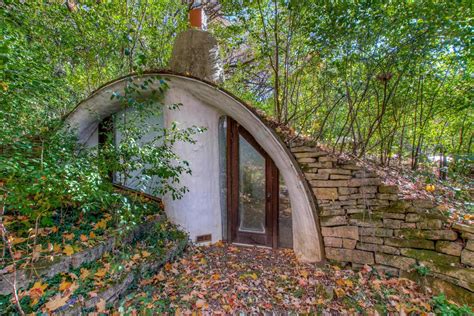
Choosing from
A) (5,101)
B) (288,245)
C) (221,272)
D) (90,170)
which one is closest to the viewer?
(5,101)

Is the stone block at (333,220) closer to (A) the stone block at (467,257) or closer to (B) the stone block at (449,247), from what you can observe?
(B) the stone block at (449,247)

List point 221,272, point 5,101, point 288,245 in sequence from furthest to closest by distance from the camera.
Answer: point 288,245 → point 221,272 → point 5,101

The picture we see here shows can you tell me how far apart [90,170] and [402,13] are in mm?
4318

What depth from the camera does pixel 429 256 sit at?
2539mm

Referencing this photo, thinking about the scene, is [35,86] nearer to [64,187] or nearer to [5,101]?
[5,101]

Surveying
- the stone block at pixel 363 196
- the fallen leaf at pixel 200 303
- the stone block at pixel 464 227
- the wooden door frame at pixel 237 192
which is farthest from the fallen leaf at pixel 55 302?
the stone block at pixel 464 227

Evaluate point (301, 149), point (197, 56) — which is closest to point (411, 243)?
point (301, 149)

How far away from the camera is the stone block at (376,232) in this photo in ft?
9.05

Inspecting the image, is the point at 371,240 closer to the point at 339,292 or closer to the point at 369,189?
the point at 369,189

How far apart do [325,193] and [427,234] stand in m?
1.22

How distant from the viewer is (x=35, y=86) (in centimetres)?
255

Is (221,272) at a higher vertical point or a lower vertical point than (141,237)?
lower

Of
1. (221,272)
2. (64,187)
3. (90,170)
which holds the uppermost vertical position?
(90,170)

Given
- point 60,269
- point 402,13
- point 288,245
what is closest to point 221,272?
point 288,245
